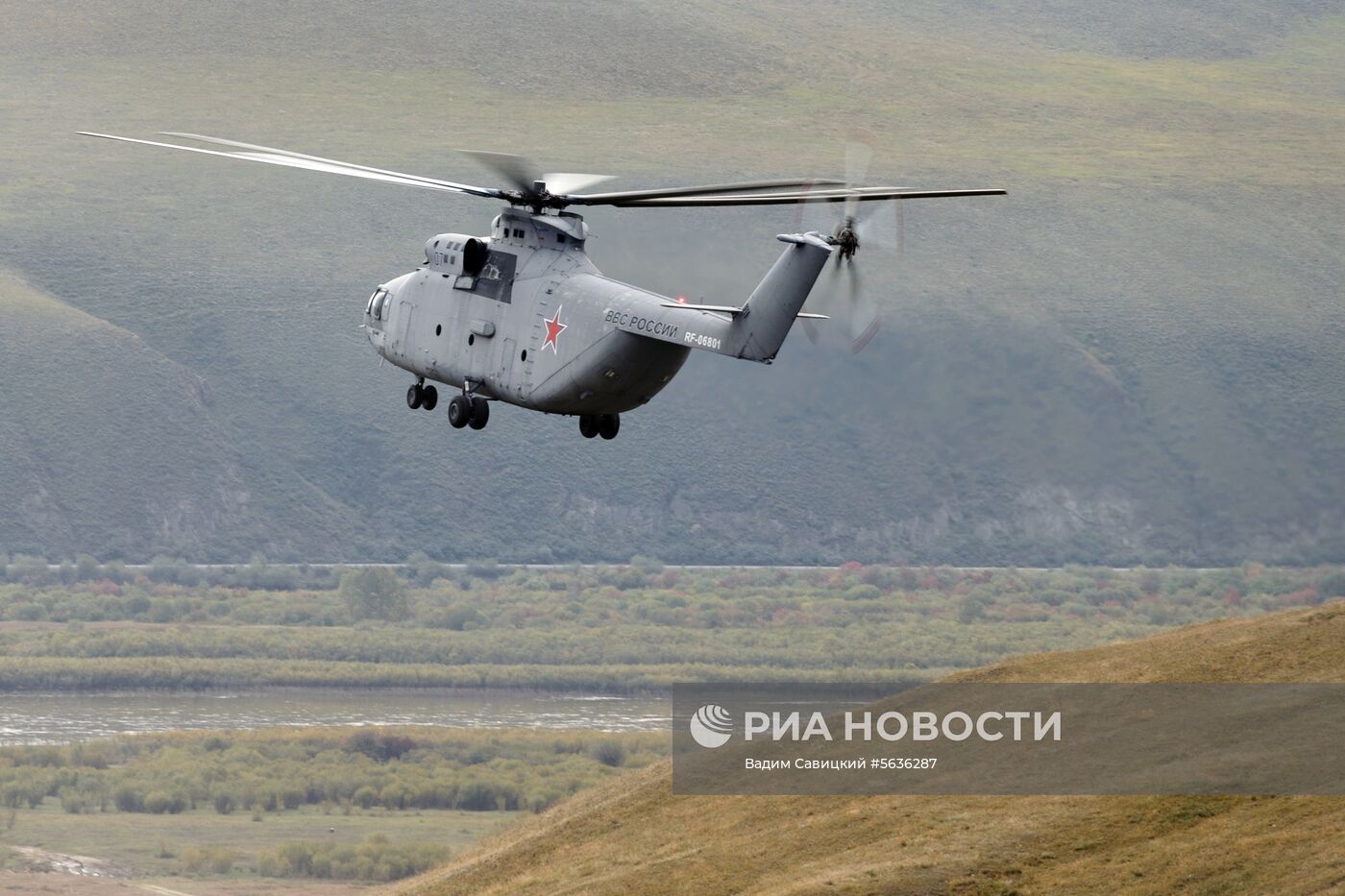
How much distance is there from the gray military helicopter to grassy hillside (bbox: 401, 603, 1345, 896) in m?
13.1

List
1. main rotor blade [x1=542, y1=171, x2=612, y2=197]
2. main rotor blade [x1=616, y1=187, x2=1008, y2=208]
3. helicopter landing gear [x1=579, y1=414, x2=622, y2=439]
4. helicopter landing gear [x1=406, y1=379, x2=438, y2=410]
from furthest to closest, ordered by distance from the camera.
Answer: helicopter landing gear [x1=406, y1=379, x2=438, y2=410]
helicopter landing gear [x1=579, y1=414, x2=622, y2=439]
main rotor blade [x1=542, y1=171, x2=612, y2=197]
main rotor blade [x1=616, y1=187, x2=1008, y2=208]

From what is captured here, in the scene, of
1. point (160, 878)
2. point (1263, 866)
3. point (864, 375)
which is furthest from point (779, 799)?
point (160, 878)

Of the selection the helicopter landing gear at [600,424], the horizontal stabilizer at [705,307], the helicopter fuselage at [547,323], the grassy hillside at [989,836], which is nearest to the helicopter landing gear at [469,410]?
the helicopter fuselage at [547,323]

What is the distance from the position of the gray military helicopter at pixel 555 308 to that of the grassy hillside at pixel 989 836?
13131 millimetres

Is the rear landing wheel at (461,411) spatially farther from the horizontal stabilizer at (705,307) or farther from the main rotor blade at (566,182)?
the horizontal stabilizer at (705,307)

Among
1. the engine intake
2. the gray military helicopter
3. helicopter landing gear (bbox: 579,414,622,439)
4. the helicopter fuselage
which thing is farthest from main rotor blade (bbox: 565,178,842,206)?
helicopter landing gear (bbox: 579,414,622,439)

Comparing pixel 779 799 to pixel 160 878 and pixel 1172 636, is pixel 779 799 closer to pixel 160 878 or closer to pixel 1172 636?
pixel 1172 636

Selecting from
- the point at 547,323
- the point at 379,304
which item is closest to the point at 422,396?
the point at 379,304

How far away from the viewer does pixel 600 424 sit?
50156 millimetres

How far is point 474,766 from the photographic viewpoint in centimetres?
19475

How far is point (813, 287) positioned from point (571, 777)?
15048 centimetres

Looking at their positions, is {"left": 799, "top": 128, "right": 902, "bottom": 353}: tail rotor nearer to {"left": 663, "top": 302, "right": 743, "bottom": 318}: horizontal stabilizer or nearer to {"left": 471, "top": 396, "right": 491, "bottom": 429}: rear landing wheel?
{"left": 663, "top": 302, "right": 743, "bottom": 318}: horizontal stabilizer

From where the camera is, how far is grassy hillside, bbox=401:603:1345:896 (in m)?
45.8

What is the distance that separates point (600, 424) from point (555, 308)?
3.62 meters
